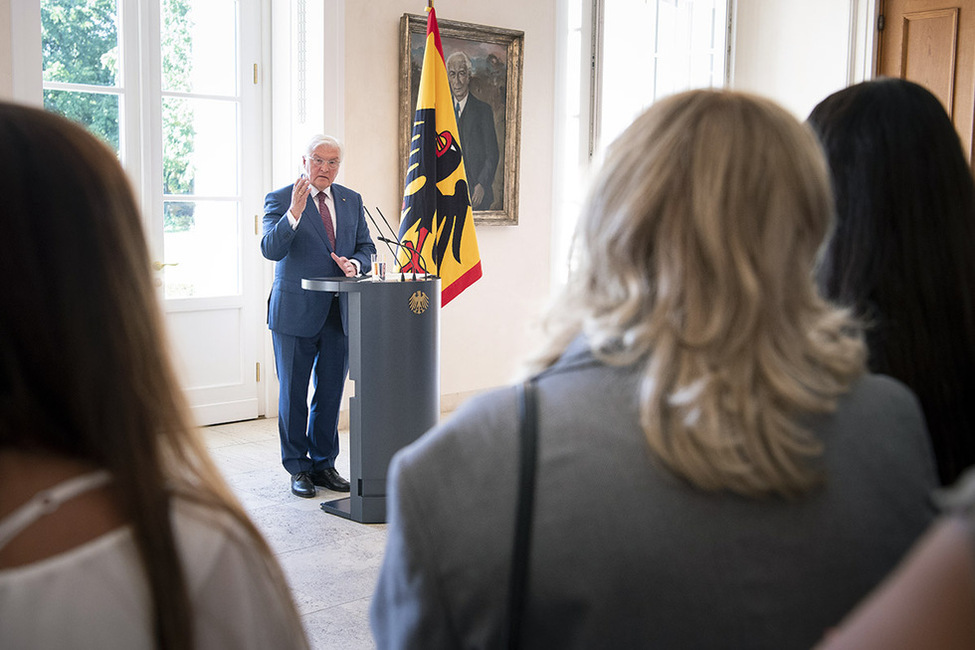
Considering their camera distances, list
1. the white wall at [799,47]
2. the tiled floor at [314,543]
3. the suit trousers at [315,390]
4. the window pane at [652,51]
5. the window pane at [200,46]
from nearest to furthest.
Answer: the tiled floor at [314,543]
the suit trousers at [315,390]
the window pane at [200,46]
the white wall at [799,47]
the window pane at [652,51]

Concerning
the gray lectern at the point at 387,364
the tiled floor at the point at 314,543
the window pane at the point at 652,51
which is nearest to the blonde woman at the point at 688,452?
the tiled floor at the point at 314,543

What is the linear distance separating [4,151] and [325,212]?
4025mm

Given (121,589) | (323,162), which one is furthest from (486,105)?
(121,589)

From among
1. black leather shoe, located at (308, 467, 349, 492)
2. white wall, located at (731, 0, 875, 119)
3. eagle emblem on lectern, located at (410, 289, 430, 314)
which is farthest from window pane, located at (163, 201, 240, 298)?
white wall, located at (731, 0, 875, 119)

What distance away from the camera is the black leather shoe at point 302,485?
15.7ft

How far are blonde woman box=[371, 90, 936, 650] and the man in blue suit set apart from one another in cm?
371

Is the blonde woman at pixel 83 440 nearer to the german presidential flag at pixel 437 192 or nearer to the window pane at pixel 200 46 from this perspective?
the german presidential flag at pixel 437 192

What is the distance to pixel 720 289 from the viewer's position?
0.96 metres

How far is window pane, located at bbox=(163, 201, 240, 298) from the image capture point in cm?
592

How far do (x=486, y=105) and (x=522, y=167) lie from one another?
58cm

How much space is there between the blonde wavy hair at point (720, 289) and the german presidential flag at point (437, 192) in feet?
13.8

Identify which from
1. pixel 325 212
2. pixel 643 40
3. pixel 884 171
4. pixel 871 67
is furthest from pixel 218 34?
pixel 884 171

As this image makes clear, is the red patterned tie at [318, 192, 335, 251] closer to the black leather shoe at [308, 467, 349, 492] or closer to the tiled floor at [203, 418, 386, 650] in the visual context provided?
the black leather shoe at [308, 467, 349, 492]

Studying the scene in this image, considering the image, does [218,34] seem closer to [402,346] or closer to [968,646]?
[402,346]
